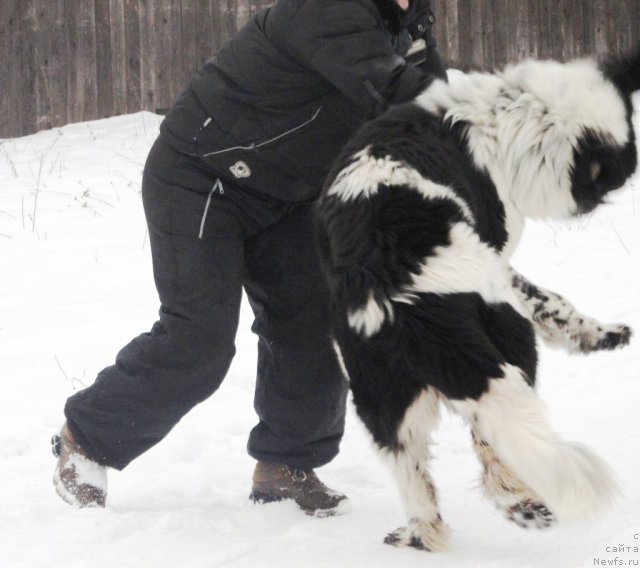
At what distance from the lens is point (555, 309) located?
3221 mm

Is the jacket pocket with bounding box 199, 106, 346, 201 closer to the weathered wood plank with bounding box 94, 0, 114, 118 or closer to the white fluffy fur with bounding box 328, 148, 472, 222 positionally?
the white fluffy fur with bounding box 328, 148, 472, 222

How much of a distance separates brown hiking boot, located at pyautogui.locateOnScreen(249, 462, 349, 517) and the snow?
0.18 feet

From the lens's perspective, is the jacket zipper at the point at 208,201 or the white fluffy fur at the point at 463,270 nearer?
the white fluffy fur at the point at 463,270

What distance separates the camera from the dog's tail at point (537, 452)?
7.83 ft

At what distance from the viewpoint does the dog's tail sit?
7.83 ft

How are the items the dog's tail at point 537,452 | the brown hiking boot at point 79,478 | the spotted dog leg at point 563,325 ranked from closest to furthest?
the dog's tail at point 537,452
the spotted dog leg at point 563,325
the brown hiking boot at point 79,478

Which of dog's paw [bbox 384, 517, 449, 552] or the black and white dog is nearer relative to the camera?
the black and white dog

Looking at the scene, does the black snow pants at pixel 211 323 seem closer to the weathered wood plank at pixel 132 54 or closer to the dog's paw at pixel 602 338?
the dog's paw at pixel 602 338

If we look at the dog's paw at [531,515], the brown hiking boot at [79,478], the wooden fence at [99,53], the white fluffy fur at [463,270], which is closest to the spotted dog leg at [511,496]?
the dog's paw at [531,515]

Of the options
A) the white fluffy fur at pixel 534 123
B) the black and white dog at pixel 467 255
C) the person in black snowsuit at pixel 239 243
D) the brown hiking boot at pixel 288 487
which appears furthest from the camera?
the brown hiking boot at pixel 288 487

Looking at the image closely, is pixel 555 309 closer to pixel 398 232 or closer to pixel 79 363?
pixel 398 232

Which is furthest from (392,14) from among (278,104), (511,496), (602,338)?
(511,496)

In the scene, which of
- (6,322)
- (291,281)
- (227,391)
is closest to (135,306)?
(6,322)

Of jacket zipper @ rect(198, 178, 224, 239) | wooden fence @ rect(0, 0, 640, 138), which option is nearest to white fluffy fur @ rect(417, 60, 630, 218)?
jacket zipper @ rect(198, 178, 224, 239)
